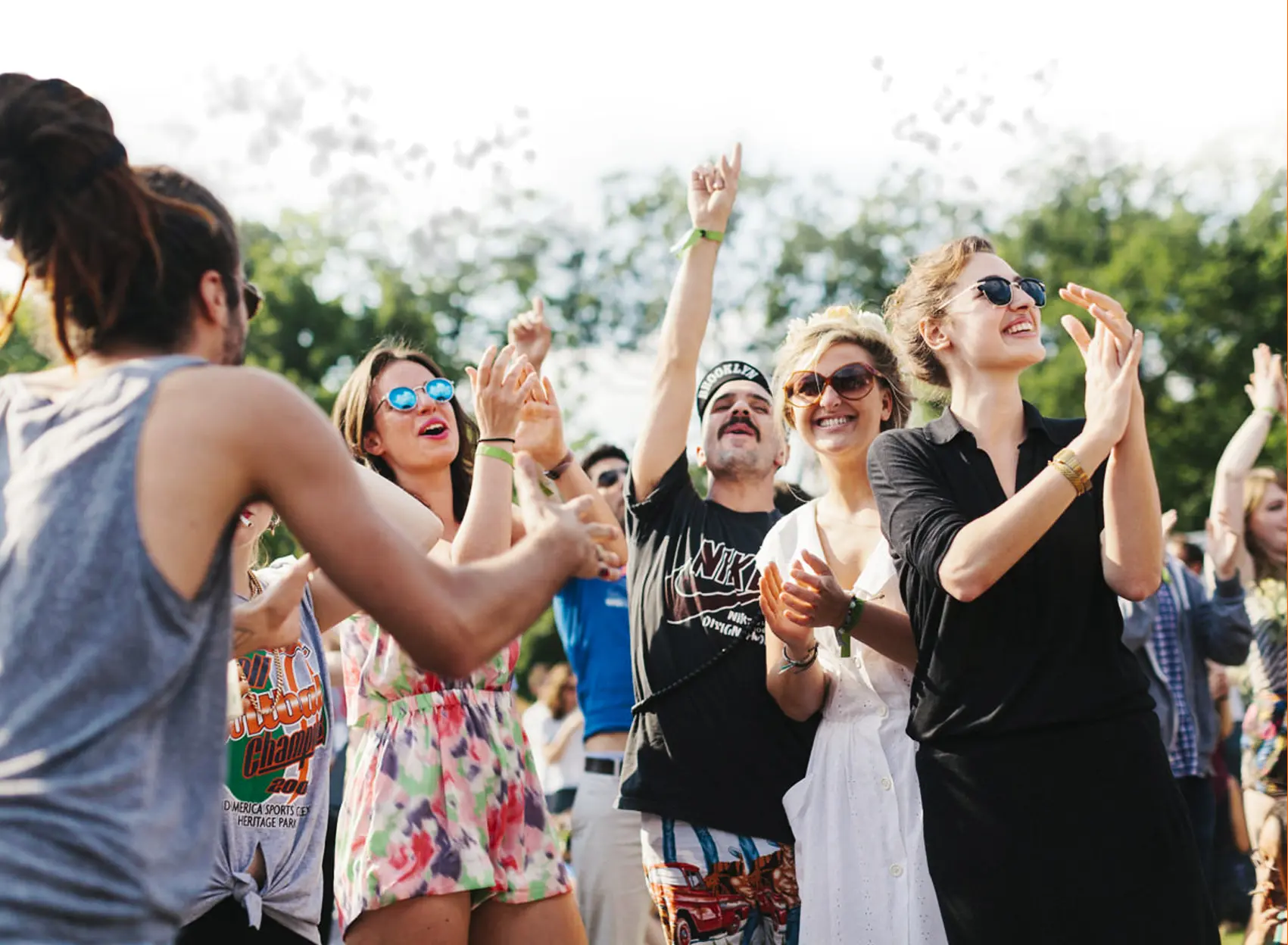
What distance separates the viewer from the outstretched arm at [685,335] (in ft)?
15.1

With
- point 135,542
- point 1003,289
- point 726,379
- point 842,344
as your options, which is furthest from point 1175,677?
point 135,542

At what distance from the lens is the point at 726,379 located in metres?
5.12

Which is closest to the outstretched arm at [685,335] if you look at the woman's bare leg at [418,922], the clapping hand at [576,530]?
the woman's bare leg at [418,922]

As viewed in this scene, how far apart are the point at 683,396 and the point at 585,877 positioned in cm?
264

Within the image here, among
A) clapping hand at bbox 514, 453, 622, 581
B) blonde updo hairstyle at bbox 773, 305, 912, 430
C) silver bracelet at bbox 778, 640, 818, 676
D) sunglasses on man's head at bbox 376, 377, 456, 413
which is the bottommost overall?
silver bracelet at bbox 778, 640, 818, 676

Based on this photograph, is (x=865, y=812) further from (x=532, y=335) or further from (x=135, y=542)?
(x=135, y=542)

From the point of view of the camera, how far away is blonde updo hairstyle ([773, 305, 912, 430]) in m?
4.59

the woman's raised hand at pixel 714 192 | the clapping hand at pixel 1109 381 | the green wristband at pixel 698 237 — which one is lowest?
the clapping hand at pixel 1109 381

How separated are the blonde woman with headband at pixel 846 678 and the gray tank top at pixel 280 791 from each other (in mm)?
1341

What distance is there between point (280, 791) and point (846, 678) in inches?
65.4

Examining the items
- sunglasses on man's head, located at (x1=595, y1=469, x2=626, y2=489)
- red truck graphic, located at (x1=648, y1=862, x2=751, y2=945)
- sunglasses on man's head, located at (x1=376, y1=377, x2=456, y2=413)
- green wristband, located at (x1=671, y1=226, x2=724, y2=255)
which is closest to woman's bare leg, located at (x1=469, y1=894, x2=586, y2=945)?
red truck graphic, located at (x1=648, y1=862, x2=751, y2=945)

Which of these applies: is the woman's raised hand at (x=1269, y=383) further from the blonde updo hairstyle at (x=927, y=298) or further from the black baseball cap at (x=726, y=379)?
the blonde updo hairstyle at (x=927, y=298)

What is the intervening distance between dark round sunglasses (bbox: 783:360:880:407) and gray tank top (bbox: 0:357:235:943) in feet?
8.79

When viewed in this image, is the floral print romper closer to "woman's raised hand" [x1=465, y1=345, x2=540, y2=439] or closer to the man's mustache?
"woman's raised hand" [x1=465, y1=345, x2=540, y2=439]
